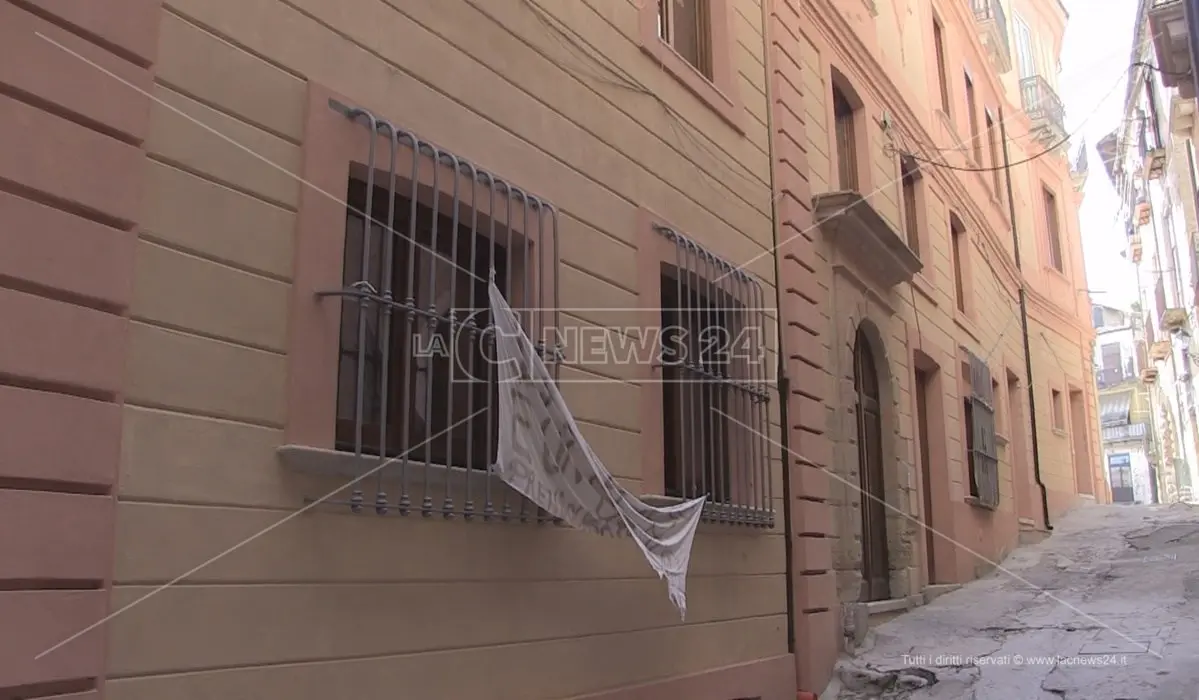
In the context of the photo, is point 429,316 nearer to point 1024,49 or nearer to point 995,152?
point 995,152

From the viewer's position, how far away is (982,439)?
12750mm

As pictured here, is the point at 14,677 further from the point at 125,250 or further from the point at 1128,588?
the point at 1128,588

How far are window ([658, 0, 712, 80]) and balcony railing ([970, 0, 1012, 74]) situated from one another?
34.1 feet

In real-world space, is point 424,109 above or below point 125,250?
above

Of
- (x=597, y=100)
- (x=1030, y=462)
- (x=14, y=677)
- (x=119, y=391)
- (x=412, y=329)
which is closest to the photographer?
(x=14, y=677)

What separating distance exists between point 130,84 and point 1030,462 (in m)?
15.4

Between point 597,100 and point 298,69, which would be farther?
point 597,100

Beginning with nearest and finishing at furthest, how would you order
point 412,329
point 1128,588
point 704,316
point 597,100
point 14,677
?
point 14,677 < point 412,329 < point 597,100 < point 704,316 < point 1128,588

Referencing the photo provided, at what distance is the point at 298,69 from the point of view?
4.01 m

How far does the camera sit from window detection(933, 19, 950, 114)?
44.4 feet

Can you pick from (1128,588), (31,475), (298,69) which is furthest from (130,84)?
(1128,588)

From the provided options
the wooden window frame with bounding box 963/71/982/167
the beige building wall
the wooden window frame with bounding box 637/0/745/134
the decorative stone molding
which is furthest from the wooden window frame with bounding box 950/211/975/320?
the beige building wall

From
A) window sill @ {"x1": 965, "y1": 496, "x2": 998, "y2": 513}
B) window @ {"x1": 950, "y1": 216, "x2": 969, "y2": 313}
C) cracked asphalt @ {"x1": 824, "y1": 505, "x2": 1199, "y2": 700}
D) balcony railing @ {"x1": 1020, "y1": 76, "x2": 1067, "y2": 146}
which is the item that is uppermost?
balcony railing @ {"x1": 1020, "y1": 76, "x2": 1067, "y2": 146}

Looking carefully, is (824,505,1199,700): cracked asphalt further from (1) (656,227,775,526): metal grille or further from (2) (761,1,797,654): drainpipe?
(1) (656,227,775,526): metal grille
